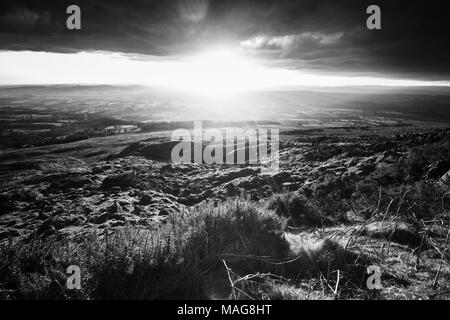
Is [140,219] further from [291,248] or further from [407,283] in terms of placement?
[407,283]

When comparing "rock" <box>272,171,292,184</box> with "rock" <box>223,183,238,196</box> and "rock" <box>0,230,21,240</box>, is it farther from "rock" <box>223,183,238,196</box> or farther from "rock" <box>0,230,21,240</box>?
"rock" <box>0,230,21,240</box>

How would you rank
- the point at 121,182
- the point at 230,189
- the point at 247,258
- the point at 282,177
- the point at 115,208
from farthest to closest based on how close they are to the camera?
the point at 121,182
the point at 282,177
the point at 230,189
the point at 115,208
the point at 247,258

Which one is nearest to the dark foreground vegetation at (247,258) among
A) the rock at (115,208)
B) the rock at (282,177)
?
the rock at (115,208)

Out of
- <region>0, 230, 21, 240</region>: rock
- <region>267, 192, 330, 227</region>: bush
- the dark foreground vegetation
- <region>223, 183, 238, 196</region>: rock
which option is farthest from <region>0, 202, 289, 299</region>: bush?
<region>223, 183, 238, 196</region>: rock

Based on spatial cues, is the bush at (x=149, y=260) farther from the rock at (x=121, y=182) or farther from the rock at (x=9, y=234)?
the rock at (x=121, y=182)

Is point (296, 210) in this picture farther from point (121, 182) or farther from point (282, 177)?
point (121, 182)

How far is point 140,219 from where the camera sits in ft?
28.8

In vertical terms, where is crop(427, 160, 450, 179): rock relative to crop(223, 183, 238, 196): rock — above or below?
above

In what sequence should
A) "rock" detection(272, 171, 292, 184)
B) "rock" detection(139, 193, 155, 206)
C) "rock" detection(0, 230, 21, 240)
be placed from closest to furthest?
"rock" detection(0, 230, 21, 240) < "rock" detection(139, 193, 155, 206) < "rock" detection(272, 171, 292, 184)

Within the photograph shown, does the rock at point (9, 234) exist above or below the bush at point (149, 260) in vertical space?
below

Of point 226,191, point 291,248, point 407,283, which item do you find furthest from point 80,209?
point 407,283

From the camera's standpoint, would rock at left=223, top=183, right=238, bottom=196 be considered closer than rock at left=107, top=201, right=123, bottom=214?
No

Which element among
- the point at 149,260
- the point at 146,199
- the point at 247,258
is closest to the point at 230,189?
the point at 146,199
